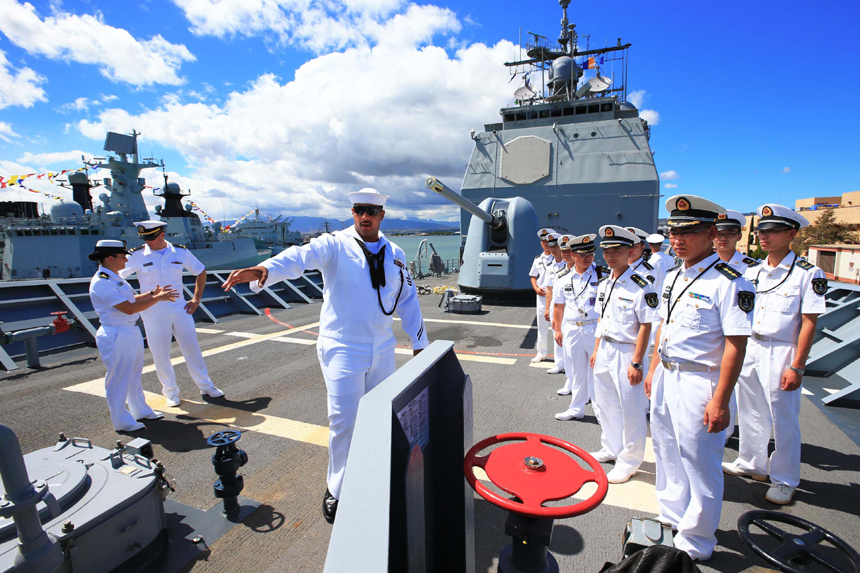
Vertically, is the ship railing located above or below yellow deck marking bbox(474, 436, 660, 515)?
above

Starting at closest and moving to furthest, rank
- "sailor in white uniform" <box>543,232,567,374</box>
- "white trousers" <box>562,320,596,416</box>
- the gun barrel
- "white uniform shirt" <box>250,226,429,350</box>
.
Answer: "white uniform shirt" <box>250,226,429,350</box>, "white trousers" <box>562,320,596,416</box>, "sailor in white uniform" <box>543,232,567,374</box>, the gun barrel

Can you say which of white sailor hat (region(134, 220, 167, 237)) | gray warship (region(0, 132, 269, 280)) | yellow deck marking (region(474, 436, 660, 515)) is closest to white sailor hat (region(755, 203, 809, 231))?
yellow deck marking (region(474, 436, 660, 515))

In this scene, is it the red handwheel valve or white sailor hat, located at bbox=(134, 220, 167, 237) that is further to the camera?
white sailor hat, located at bbox=(134, 220, 167, 237)

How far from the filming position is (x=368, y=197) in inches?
91.8

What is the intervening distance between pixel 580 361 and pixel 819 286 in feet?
5.79

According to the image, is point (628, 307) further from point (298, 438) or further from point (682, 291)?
point (298, 438)

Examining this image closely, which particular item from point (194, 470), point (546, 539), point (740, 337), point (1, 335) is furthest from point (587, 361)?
point (1, 335)

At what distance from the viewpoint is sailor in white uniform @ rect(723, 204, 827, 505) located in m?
2.54

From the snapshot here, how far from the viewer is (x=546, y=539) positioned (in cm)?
154

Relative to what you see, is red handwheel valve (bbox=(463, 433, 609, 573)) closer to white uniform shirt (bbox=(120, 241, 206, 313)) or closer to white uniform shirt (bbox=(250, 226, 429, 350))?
white uniform shirt (bbox=(250, 226, 429, 350))

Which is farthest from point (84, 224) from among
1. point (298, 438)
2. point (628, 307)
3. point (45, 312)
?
point (628, 307)

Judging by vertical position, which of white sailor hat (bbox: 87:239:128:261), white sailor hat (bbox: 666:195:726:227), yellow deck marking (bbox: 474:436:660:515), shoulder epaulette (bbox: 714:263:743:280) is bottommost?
yellow deck marking (bbox: 474:436:660:515)

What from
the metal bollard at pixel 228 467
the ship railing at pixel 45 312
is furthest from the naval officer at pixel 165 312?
the metal bollard at pixel 228 467

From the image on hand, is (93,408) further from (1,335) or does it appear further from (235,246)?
(235,246)
